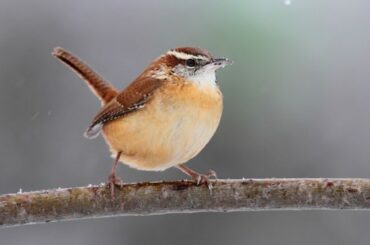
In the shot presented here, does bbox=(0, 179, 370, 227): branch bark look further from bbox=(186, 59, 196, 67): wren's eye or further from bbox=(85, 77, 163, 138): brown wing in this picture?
bbox=(186, 59, 196, 67): wren's eye

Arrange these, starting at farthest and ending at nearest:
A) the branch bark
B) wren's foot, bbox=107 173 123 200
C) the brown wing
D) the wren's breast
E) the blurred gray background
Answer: the blurred gray background, the brown wing, the wren's breast, wren's foot, bbox=107 173 123 200, the branch bark

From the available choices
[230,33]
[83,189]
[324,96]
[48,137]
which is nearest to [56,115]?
[48,137]

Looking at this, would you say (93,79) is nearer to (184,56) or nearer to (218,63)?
(184,56)

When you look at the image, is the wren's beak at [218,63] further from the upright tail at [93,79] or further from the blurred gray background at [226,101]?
the blurred gray background at [226,101]

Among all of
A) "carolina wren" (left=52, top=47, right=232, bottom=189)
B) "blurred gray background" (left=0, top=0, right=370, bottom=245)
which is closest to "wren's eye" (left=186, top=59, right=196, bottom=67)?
"carolina wren" (left=52, top=47, right=232, bottom=189)

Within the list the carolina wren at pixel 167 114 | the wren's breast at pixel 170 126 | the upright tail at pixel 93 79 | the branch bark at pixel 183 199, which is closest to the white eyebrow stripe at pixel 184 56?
the carolina wren at pixel 167 114

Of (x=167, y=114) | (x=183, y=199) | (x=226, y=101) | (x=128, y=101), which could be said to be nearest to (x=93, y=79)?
(x=128, y=101)

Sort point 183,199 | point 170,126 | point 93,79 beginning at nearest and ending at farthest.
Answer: point 183,199 → point 170,126 → point 93,79
